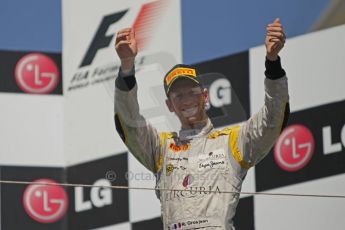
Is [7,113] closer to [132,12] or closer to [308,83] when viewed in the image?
[132,12]

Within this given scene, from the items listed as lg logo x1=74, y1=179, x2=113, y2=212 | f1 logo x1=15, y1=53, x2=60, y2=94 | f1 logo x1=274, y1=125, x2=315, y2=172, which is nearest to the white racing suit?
f1 logo x1=274, y1=125, x2=315, y2=172

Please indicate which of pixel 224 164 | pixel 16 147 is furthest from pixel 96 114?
pixel 224 164

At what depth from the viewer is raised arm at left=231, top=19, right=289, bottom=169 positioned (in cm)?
212

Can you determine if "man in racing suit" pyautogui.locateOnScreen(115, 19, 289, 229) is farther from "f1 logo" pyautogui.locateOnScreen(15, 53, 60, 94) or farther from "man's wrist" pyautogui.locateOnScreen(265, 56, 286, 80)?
"f1 logo" pyautogui.locateOnScreen(15, 53, 60, 94)

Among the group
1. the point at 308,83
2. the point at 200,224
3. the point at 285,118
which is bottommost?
the point at 200,224

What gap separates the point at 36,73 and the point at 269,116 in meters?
1.21

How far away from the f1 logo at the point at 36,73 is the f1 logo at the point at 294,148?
738 mm

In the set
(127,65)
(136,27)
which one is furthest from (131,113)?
(136,27)

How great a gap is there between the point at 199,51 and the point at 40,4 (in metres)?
0.53

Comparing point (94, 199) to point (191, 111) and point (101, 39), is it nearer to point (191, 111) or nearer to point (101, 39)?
point (101, 39)

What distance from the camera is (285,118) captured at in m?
2.19

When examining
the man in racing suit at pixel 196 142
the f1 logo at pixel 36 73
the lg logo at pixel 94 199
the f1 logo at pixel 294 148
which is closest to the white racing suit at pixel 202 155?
the man in racing suit at pixel 196 142

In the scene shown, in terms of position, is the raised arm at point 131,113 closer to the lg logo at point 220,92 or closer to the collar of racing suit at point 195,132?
the collar of racing suit at point 195,132

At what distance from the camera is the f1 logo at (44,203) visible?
3.14 meters
